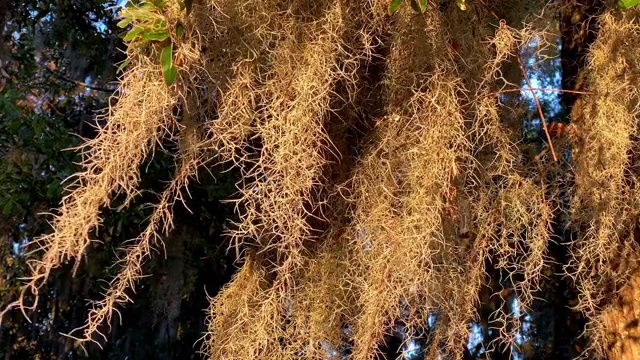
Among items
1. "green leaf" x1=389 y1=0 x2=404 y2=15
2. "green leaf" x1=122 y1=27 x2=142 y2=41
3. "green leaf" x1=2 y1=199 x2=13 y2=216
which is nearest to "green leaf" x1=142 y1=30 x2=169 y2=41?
"green leaf" x1=122 y1=27 x2=142 y2=41

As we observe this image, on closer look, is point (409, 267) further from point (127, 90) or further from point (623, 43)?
point (623, 43)

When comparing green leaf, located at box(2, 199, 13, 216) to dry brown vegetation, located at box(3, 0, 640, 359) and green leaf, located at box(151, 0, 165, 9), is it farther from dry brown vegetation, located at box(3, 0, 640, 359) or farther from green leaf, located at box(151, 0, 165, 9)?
green leaf, located at box(151, 0, 165, 9)

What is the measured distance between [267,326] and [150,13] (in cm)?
63

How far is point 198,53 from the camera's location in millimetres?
1252

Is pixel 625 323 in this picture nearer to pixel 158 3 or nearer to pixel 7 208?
pixel 158 3

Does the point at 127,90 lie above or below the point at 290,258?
above

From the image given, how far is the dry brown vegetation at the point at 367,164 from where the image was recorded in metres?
1.27

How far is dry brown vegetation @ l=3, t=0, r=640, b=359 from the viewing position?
1270mm

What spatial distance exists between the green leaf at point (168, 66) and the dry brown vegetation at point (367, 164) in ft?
0.08

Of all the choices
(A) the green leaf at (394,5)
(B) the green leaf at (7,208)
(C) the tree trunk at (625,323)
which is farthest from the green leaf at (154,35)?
(B) the green leaf at (7,208)

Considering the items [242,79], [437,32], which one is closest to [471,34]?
[437,32]

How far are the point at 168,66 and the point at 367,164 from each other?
0.46 meters

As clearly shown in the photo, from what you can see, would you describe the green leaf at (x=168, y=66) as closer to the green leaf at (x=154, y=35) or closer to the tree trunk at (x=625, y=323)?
the green leaf at (x=154, y=35)

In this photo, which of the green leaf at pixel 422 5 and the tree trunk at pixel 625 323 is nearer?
the green leaf at pixel 422 5
